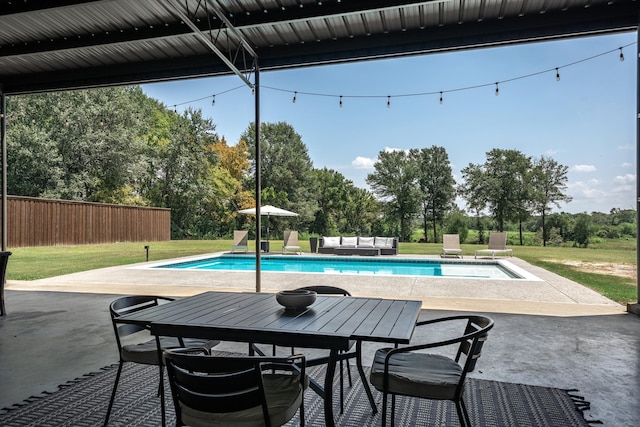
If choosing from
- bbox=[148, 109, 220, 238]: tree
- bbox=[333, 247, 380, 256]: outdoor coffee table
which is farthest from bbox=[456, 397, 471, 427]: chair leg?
bbox=[148, 109, 220, 238]: tree

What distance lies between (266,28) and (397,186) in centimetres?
1908

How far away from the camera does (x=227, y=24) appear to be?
423 centimetres

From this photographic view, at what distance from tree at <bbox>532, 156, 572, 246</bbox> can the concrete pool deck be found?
14.1m

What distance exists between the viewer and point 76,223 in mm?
13812

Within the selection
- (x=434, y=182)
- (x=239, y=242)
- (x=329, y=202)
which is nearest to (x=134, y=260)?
(x=239, y=242)

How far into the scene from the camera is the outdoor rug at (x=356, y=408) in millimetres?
2145

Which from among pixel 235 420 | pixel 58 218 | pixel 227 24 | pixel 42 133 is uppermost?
pixel 42 133

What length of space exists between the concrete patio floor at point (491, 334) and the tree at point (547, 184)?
15.7 m

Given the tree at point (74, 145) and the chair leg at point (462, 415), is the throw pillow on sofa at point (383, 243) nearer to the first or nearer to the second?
the chair leg at point (462, 415)

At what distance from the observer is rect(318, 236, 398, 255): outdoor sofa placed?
12586mm

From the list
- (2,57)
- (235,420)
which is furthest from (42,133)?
(235,420)

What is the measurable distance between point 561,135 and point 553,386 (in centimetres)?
2441

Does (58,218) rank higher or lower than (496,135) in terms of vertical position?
lower

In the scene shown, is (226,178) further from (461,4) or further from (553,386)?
(553,386)
